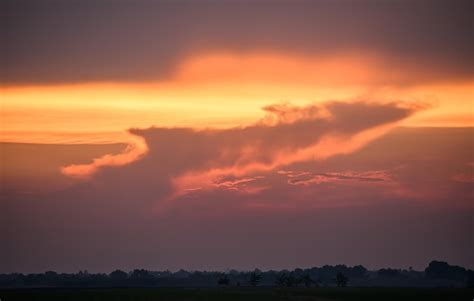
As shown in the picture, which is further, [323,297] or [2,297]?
[323,297]

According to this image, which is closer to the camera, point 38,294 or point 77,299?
point 77,299

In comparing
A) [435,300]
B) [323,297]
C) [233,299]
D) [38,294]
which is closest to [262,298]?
[233,299]

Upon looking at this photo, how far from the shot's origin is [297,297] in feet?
546

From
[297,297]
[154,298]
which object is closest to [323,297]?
[297,297]

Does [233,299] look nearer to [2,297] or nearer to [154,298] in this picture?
[154,298]

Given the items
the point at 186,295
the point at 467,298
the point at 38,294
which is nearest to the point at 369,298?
the point at 467,298

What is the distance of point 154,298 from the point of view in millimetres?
151375

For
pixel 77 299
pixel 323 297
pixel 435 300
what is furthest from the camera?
pixel 323 297

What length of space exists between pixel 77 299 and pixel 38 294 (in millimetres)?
18818

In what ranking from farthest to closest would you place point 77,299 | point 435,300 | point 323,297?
point 323,297 < point 435,300 < point 77,299

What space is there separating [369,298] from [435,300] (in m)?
12.2

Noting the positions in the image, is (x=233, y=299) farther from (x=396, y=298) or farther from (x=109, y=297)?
(x=396, y=298)

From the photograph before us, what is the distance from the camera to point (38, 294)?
162 meters

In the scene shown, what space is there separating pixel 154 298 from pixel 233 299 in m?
13.4
